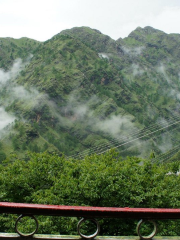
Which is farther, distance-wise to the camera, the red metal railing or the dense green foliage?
the dense green foliage

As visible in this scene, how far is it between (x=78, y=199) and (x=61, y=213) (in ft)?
49.3

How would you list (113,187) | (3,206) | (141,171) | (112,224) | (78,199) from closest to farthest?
(3,206) < (112,224) < (113,187) < (78,199) < (141,171)

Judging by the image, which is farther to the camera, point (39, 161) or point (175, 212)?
point (39, 161)

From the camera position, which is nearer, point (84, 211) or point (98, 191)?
point (84, 211)

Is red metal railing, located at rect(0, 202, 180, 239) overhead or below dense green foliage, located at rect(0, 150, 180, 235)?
below

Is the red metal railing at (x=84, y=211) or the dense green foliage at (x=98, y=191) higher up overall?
the dense green foliage at (x=98, y=191)

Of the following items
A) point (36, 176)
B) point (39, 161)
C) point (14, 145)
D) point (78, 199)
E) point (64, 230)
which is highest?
point (14, 145)

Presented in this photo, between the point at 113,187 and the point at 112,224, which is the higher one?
the point at 113,187

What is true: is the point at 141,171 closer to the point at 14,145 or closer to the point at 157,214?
the point at 157,214

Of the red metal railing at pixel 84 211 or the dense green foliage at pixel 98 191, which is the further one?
the dense green foliage at pixel 98 191

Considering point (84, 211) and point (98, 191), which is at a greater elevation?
point (98, 191)

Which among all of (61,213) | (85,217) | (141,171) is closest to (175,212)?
(85,217)

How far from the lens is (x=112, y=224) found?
16188 millimetres

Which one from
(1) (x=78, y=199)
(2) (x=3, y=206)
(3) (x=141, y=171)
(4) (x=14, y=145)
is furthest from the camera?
(4) (x=14, y=145)
